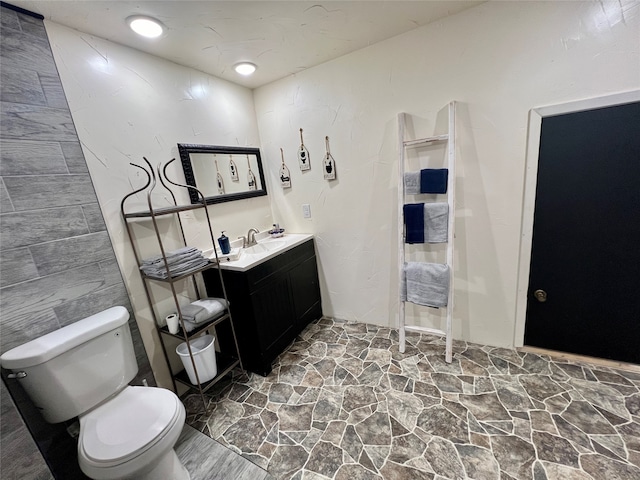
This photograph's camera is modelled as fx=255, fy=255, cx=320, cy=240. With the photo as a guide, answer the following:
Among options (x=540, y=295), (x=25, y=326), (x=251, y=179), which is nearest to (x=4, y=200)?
(x=25, y=326)

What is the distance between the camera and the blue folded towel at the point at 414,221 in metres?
1.83

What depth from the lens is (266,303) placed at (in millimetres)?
1891

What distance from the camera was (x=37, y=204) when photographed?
48.9 inches

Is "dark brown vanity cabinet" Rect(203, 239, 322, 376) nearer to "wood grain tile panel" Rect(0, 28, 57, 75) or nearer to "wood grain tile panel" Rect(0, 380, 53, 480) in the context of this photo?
"wood grain tile panel" Rect(0, 380, 53, 480)

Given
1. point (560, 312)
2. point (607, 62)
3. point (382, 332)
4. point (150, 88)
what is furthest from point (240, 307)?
point (607, 62)

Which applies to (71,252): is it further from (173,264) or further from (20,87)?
(20,87)

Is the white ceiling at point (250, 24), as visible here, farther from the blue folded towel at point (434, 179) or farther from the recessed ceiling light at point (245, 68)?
the blue folded towel at point (434, 179)

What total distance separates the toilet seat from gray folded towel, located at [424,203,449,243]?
1.80m

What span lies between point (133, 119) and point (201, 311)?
1277 mm

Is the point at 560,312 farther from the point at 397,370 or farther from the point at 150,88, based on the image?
the point at 150,88

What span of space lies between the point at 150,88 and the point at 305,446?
237 cm

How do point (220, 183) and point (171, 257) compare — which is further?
point (220, 183)

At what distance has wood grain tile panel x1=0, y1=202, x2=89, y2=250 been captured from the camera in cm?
116

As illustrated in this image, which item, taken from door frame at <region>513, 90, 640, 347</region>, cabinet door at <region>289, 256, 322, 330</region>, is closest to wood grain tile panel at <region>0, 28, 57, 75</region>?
cabinet door at <region>289, 256, 322, 330</region>
